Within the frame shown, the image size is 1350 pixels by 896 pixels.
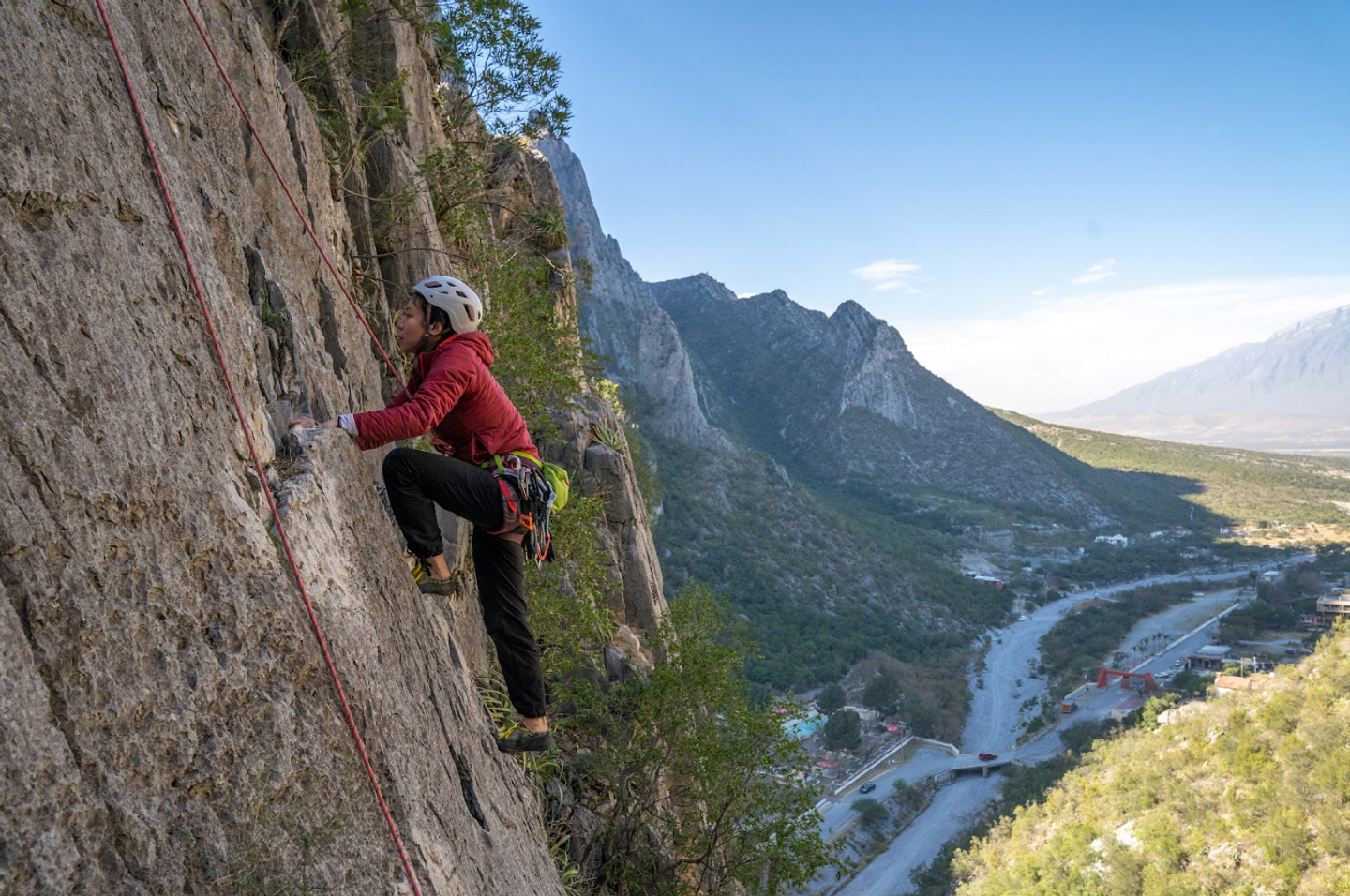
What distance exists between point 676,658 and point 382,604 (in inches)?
261

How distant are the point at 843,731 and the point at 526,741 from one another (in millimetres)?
39235

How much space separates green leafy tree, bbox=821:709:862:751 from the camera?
39.8 meters

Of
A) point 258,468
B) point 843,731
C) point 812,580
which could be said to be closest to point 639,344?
point 812,580

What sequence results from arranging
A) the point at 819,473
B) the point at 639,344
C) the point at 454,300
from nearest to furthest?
1. the point at 454,300
2. the point at 639,344
3. the point at 819,473

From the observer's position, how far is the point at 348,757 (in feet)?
8.87

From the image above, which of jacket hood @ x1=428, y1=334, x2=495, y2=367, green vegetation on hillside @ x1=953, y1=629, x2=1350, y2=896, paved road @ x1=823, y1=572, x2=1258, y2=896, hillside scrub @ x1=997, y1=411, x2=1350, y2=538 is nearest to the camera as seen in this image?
jacket hood @ x1=428, y1=334, x2=495, y2=367

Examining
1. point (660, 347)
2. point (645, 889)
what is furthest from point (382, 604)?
point (660, 347)

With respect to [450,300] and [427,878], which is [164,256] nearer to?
[450,300]

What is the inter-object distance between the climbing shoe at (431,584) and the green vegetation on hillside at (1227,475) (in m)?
99.9

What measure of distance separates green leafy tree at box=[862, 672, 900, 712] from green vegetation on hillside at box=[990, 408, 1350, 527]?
2428 inches

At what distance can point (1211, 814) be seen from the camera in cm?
2697

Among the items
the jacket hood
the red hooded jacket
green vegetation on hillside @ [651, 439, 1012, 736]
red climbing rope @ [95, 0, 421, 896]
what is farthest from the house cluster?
red climbing rope @ [95, 0, 421, 896]

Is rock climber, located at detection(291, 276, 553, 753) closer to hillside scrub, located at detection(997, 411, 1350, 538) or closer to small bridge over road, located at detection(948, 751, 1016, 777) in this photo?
small bridge over road, located at detection(948, 751, 1016, 777)

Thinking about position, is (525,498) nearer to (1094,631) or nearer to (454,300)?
(454,300)
